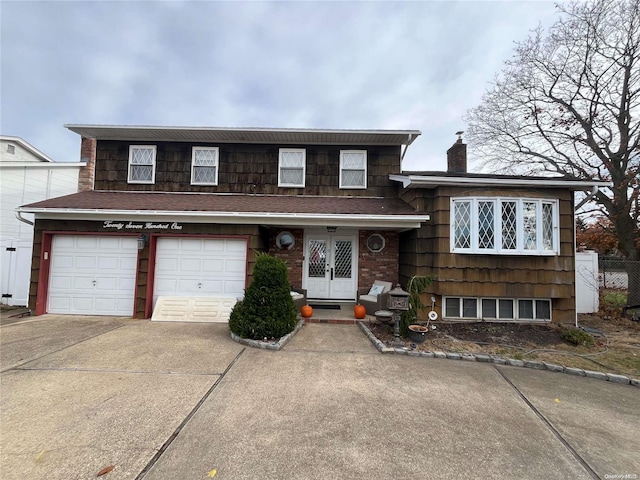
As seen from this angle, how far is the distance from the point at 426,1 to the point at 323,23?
3297 millimetres

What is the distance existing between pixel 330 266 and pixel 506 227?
4738 mm

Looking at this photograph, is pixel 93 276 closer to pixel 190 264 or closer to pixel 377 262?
pixel 190 264

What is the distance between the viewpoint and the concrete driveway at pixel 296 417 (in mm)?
2195

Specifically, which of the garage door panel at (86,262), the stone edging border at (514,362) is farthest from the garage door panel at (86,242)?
the stone edging border at (514,362)

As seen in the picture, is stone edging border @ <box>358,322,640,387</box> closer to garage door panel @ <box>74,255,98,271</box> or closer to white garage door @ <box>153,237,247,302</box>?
white garage door @ <box>153,237,247,302</box>

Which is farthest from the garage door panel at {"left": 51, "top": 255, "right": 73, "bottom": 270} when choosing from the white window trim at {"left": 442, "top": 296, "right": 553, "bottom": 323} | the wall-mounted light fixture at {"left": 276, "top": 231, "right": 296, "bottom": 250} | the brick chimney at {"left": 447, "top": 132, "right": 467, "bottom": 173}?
the brick chimney at {"left": 447, "top": 132, "right": 467, "bottom": 173}

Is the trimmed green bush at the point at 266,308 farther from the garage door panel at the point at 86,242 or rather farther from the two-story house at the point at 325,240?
the garage door panel at the point at 86,242

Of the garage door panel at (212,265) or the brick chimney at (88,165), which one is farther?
the brick chimney at (88,165)

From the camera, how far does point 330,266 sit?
8.44 metres

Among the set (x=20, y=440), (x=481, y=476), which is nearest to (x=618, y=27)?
(x=481, y=476)

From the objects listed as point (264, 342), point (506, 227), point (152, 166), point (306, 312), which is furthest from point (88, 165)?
point (506, 227)

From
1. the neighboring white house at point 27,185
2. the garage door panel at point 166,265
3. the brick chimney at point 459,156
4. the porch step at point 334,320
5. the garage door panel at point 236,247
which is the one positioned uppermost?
the brick chimney at point 459,156

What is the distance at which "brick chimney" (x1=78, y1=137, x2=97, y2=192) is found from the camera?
29.1ft

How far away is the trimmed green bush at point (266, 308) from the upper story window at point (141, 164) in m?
6.29
